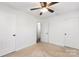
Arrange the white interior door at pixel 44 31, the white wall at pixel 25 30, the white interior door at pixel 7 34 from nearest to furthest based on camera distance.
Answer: the white interior door at pixel 7 34 → the white wall at pixel 25 30 → the white interior door at pixel 44 31

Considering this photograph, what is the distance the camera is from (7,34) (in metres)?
1.31

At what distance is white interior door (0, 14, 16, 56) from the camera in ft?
4.04

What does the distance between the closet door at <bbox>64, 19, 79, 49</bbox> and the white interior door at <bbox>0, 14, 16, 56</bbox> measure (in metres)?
0.99

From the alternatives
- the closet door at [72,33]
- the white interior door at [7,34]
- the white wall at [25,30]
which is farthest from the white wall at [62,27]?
the white interior door at [7,34]

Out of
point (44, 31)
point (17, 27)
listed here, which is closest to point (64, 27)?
point (44, 31)

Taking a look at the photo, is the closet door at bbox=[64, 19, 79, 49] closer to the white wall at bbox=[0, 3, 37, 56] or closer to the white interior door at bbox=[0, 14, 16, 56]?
the white wall at bbox=[0, 3, 37, 56]

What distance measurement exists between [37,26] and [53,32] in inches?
14.8

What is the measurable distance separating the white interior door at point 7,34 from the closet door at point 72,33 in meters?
0.99

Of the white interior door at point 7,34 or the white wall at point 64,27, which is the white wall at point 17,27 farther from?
the white wall at point 64,27

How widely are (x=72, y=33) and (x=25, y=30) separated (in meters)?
0.91

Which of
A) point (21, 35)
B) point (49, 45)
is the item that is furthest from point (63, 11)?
point (21, 35)

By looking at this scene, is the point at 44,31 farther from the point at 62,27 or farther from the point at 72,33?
the point at 72,33

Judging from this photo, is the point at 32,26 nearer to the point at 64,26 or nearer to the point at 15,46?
the point at 15,46

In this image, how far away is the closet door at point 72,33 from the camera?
4.70 ft
